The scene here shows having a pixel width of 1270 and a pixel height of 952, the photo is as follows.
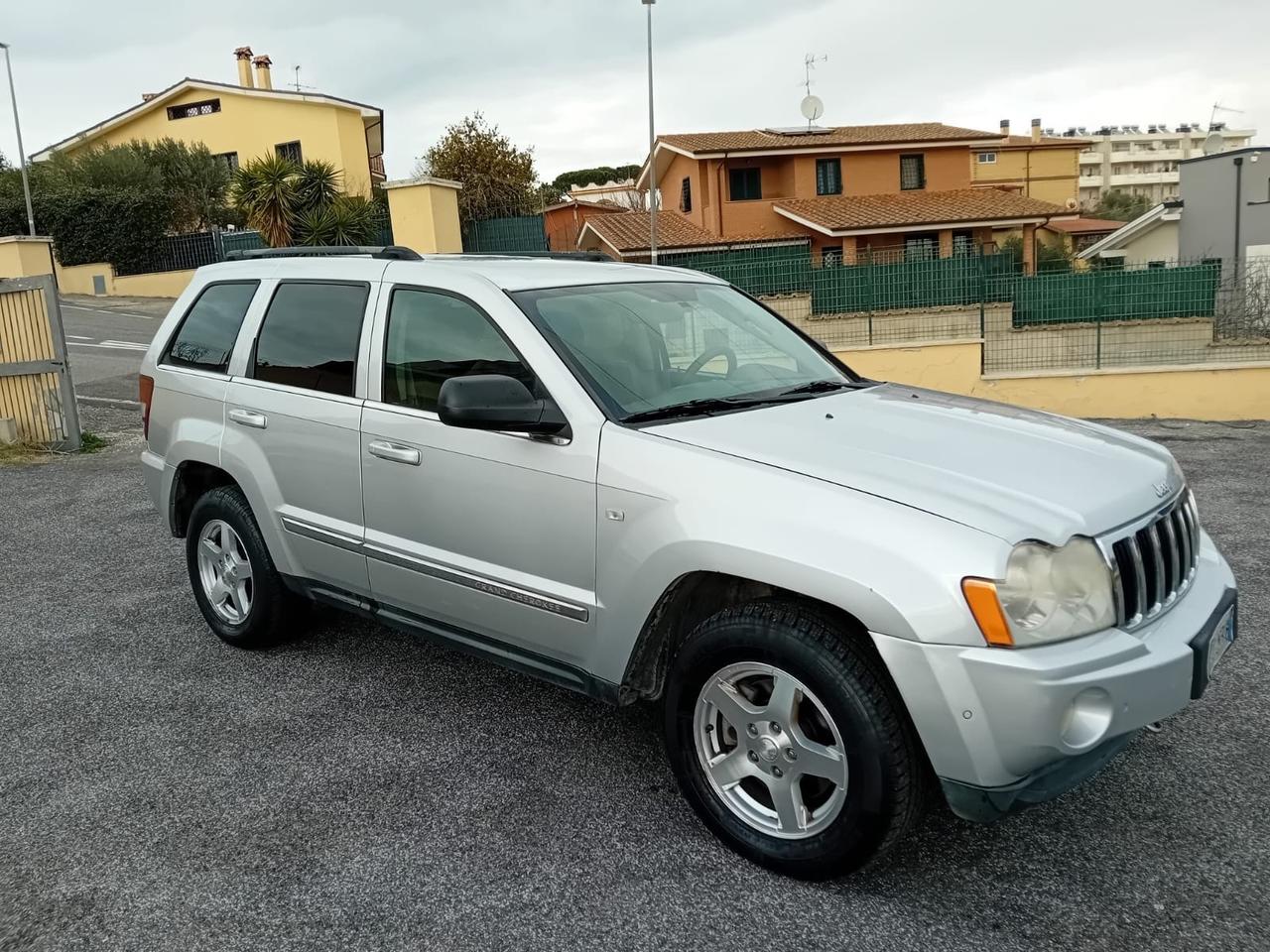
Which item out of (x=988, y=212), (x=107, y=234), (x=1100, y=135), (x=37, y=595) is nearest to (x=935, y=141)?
(x=988, y=212)

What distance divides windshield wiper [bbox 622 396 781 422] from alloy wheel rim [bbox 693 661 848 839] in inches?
34.7

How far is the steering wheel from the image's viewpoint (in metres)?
3.79

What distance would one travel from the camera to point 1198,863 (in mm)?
2928

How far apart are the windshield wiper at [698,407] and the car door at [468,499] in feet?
0.61

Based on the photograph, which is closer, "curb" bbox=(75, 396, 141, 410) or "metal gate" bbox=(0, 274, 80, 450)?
"metal gate" bbox=(0, 274, 80, 450)

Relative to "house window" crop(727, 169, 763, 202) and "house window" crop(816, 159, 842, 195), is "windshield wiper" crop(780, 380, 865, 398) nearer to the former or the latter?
"house window" crop(727, 169, 763, 202)

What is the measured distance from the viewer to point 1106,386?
12805 millimetres

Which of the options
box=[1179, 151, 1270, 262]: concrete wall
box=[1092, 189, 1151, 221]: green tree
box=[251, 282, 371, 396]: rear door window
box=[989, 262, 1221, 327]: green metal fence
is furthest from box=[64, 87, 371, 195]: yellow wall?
box=[1092, 189, 1151, 221]: green tree

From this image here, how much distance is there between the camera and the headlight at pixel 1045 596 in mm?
2477

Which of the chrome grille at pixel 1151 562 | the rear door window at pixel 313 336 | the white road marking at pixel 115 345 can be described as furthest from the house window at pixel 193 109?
the chrome grille at pixel 1151 562

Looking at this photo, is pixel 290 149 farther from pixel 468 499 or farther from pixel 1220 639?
pixel 1220 639

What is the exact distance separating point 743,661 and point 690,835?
0.70 m

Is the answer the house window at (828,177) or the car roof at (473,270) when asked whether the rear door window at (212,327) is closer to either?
the car roof at (473,270)

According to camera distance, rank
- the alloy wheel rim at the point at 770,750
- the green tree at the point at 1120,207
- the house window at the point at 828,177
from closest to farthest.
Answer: the alloy wheel rim at the point at 770,750 → the house window at the point at 828,177 → the green tree at the point at 1120,207
